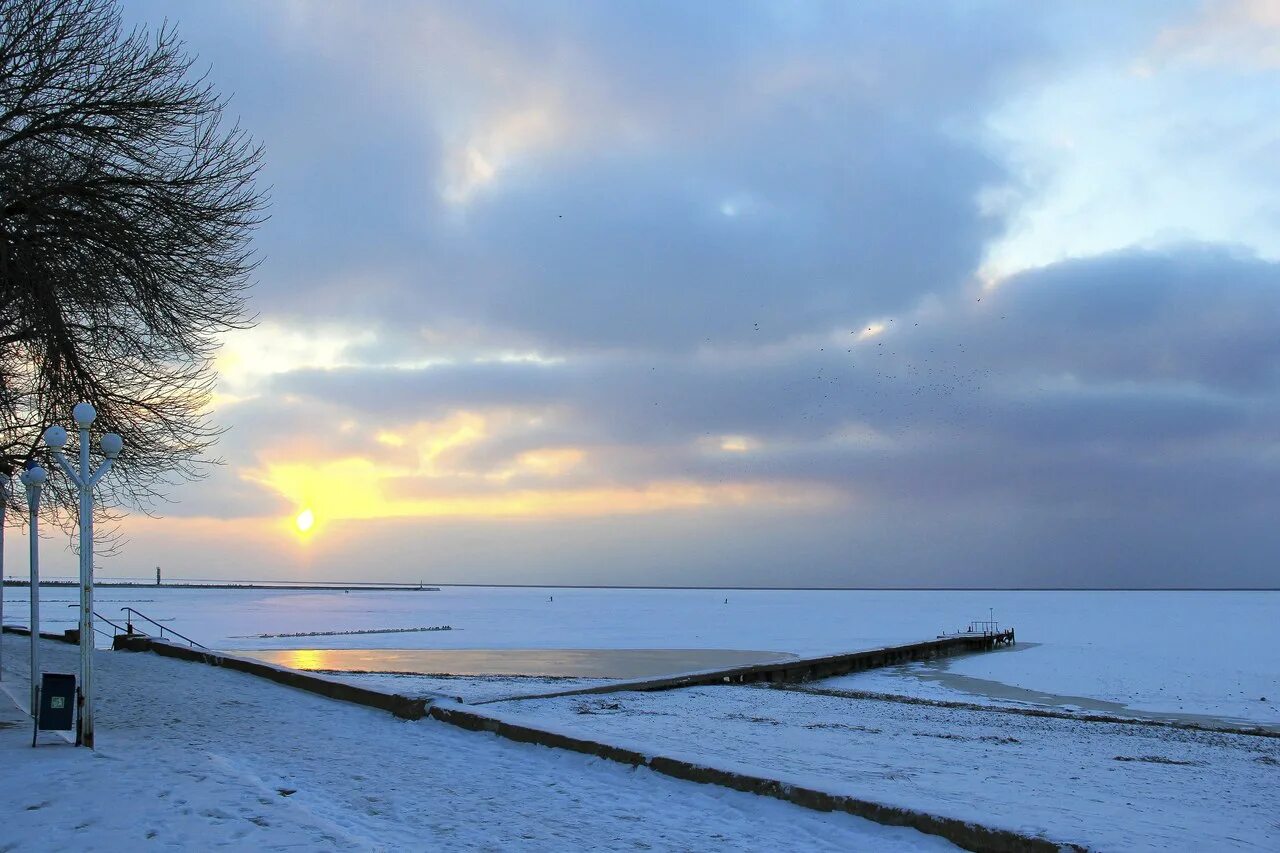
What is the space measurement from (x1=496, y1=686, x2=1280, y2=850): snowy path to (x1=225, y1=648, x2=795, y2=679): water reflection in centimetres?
1204

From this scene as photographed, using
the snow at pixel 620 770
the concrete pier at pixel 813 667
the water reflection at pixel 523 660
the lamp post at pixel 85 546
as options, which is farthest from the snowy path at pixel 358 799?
the water reflection at pixel 523 660

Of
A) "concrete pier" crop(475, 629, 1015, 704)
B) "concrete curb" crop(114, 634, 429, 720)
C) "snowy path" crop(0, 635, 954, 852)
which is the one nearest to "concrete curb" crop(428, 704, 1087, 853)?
"snowy path" crop(0, 635, 954, 852)

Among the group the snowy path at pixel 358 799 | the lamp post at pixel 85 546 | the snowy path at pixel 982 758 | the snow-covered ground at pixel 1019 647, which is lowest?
the snow-covered ground at pixel 1019 647

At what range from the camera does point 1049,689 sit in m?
28.5

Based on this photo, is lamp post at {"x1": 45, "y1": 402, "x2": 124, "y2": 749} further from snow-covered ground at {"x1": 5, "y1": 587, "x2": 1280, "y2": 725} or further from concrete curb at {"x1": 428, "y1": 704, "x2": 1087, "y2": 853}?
snow-covered ground at {"x1": 5, "y1": 587, "x2": 1280, "y2": 725}

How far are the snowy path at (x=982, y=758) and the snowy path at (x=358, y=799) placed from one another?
656mm

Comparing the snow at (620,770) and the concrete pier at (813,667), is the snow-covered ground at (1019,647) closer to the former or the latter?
the concrete pier at (813,667)

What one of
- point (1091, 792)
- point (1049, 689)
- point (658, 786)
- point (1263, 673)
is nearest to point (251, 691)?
point (658, 786)

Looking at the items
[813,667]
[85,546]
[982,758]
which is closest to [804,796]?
[982,758]

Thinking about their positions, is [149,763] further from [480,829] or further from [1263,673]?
[1263,673]

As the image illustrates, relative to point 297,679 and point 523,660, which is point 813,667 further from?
point 297,679

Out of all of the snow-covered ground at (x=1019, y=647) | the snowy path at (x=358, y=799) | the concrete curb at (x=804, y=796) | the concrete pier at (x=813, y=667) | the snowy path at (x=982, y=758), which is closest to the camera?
the concrete curb at (x=804, y=796)

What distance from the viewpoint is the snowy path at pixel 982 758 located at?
870cm

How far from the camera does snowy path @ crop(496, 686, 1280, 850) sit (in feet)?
28.6
